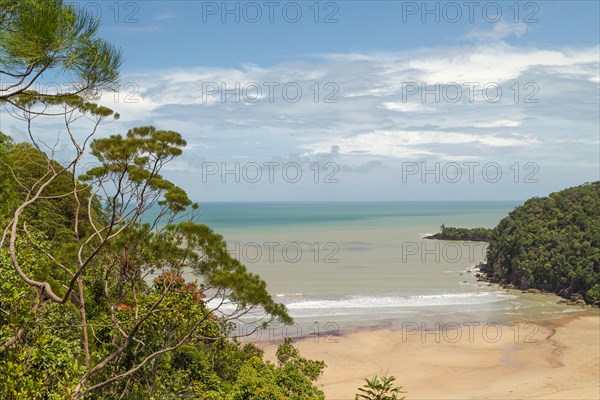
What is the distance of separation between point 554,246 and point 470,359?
27127 mm

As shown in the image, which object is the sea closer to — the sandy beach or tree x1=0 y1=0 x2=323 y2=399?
the sandy beach

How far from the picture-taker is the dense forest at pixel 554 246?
44125 mm

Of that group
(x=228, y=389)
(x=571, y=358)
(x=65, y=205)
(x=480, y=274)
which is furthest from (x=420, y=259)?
(x=228, y=389)

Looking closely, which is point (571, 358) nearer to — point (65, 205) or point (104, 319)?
point (104, 319)

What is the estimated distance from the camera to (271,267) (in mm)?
54719

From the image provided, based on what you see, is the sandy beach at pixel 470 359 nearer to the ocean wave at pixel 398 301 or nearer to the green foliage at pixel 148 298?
the ocean wave at pixel 398 301

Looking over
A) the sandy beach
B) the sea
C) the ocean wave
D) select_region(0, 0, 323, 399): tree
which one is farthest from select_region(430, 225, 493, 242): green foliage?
select_region(0, 0, 323, 399): tree

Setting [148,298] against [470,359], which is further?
[470,359]

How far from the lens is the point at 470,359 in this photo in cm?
2702

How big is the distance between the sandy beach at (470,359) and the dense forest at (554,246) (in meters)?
10.7

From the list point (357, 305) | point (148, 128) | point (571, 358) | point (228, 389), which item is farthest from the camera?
point (357, 305)

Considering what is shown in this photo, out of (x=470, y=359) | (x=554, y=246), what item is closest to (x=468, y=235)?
(x=554, y=246)

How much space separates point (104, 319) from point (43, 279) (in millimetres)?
1559

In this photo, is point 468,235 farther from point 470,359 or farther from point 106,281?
point 106,281
